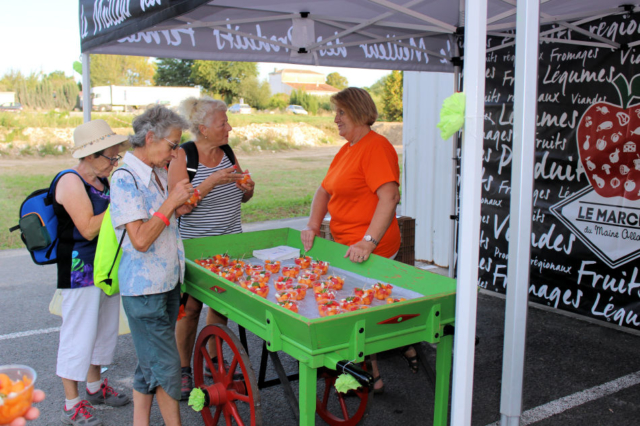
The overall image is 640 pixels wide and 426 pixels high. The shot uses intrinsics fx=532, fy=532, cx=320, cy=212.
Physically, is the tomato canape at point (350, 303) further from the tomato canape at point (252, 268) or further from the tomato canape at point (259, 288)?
the tomato canape at point (252, 268)

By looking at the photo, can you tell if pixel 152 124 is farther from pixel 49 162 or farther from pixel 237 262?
pixel 49 162

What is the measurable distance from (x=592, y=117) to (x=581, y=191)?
2.09 feet

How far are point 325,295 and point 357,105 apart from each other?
1.26 metres

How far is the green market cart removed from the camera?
206cm

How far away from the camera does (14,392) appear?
1350 millimetres

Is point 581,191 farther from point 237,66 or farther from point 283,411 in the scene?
point 237,66

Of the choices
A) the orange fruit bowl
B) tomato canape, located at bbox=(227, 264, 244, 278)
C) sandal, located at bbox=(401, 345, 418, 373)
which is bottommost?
sandal, located at bbox=(401, 345, 418, 373)

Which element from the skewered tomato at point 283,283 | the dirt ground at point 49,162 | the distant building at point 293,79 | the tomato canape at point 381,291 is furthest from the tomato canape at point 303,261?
the distant building at point 293,79

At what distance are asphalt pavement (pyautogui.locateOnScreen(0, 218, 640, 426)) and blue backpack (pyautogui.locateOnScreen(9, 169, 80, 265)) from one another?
107 centimetres

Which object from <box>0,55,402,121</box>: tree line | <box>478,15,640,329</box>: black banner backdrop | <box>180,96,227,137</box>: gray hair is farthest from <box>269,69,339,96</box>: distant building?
<box>180,96,227,137</box>: gray hair

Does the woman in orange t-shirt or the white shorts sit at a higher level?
the woman in orange t-shirt

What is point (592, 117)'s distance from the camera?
4535 mm

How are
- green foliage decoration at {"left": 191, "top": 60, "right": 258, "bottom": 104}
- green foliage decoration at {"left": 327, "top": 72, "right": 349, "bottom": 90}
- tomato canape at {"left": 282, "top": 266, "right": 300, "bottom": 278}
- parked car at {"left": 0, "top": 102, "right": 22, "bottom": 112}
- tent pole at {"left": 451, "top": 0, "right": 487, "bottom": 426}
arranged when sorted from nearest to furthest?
tent pole at {"left": 451, "top": 0, "right": 487, "bottom": 426}
tomato canape at {"left": 282, "top": 266, "right": 300, "bottom": 278}
parked car at {"left": 0, "top": 102, "right": 22, "bottom": 112}
green foliage decoration at {"left": 191, "top": 60, "right": 258, "bottom": 104}
green foliage decoration at {"left": 327, "top": 72, "right": 349, "bottom": 90}

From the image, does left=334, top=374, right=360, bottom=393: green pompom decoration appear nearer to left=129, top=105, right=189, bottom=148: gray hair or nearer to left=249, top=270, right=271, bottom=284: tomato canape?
left=249, top=270, right=271, bottom=284: tomato canape
